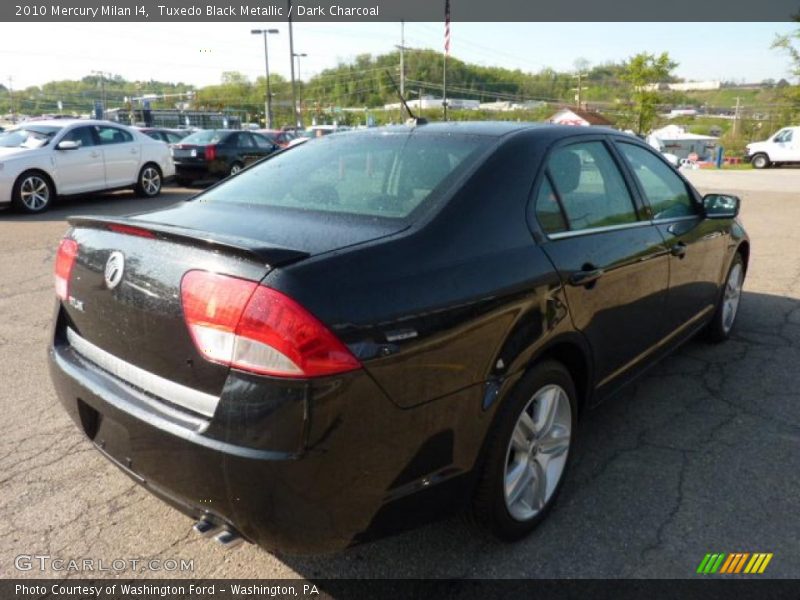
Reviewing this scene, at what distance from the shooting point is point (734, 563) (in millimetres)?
2369

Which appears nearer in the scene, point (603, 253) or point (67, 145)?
point (603, 253)

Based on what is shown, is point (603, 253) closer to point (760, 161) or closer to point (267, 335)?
point (267, 335)

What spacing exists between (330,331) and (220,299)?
0.34 meters

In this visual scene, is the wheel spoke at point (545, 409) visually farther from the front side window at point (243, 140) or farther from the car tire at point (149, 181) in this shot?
the front side window at point (243, 140)

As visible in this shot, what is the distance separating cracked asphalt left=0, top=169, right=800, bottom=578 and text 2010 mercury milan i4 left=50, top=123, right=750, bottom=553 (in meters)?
0.26

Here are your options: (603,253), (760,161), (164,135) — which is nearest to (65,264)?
(603,253)

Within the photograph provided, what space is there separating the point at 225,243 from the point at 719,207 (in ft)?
10.9

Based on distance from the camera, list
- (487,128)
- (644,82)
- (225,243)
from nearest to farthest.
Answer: (225,243) < (487,128) < (644,82)

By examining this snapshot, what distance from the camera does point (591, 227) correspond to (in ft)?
9.30

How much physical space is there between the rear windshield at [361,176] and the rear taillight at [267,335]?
688mm

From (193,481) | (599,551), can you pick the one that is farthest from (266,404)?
(599,551)

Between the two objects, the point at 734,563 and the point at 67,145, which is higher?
the point at 67,145

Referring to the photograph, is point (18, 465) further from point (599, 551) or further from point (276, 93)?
point (276, 93)

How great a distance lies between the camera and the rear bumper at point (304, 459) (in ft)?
5.61
